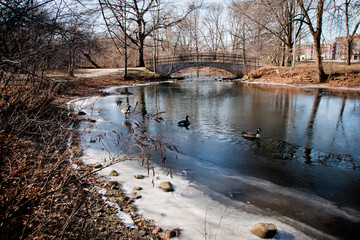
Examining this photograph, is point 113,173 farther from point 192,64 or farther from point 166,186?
point 192,64

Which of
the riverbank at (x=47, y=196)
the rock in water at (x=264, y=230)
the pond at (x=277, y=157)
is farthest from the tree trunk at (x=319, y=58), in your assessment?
the riverbank at (x=47, y=196)

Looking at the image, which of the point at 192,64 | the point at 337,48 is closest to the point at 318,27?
the point at 192,64

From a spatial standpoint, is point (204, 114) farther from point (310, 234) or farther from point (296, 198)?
point (310, 234)

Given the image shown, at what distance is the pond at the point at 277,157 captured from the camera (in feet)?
15.9

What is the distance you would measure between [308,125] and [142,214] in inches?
330

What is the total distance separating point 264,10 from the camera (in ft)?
65.8

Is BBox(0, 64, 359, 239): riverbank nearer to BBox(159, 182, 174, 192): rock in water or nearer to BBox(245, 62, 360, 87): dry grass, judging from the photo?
BBox(159, 182, 174, 192): rock in water

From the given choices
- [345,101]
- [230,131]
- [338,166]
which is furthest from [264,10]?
[338,166]

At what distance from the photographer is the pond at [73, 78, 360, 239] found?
486 centimetres

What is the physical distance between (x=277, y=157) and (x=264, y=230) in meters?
3.67

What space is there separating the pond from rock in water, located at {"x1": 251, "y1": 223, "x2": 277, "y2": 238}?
0.66 metres

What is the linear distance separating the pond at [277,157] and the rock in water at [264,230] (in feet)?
2.17

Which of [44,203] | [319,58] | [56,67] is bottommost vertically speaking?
[44,203]

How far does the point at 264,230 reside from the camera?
12.6 ft
